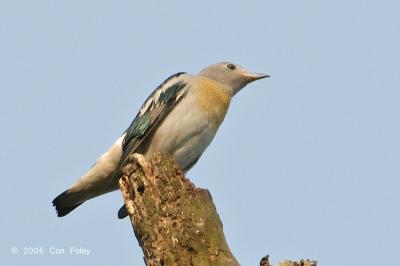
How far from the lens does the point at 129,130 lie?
34.3ft

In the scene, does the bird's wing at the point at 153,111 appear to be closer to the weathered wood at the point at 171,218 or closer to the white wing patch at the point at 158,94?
the white wing patch at the point at 158,94

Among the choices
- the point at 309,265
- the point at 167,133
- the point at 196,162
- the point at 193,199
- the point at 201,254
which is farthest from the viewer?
the point at 196,162

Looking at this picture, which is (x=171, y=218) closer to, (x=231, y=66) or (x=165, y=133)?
(x=165, y=133)

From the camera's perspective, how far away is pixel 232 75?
1182 centimetres

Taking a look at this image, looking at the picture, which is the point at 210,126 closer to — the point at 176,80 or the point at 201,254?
the point at 176,80

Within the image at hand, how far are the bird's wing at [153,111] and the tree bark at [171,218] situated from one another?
107 inches

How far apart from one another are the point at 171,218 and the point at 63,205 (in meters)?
4.14

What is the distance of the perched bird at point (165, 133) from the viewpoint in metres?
10.2

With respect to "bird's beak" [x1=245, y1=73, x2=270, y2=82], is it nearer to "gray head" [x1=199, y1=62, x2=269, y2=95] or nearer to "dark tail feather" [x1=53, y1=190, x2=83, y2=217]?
"gray head" [x1=199, y1=62, x2=269, y2=95]

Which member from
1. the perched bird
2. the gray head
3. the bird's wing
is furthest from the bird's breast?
the gray head

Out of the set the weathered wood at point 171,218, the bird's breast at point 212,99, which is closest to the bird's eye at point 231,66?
the bird's breast at point 212,99

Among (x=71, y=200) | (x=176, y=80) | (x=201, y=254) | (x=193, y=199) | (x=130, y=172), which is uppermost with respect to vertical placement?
(x=176, y=80)

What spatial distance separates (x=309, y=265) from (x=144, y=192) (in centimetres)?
200

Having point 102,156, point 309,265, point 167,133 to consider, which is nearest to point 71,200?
point 102,156
